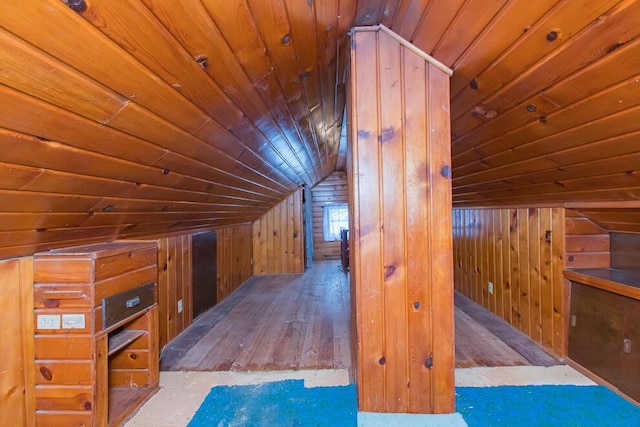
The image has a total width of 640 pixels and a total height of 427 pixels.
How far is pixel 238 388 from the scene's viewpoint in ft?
5.92

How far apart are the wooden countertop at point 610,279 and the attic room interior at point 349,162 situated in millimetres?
21

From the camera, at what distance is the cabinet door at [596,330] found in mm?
1758

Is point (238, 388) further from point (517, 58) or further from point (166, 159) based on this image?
point (517, 58)

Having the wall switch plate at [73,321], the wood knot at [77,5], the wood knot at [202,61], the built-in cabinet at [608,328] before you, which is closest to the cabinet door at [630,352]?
the built-in cabinet at [608,328]

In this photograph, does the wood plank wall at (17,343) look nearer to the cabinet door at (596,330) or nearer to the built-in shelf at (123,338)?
the built-in shelf at (123,338)

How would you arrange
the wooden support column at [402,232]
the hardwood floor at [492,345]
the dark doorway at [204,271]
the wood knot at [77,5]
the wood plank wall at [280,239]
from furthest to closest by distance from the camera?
1. the wood plank wall at [280,239]
2. the dark doorway at [204,271]
3. the hardwood floor at [492,345]
4. the wooden support column at [402,232]
5. the wood knot at [77,5]

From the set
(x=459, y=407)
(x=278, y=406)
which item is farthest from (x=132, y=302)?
(x=459, y=407)

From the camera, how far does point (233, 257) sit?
4203 millimetres

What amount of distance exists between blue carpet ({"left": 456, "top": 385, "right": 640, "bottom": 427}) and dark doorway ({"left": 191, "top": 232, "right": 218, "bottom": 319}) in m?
2.43

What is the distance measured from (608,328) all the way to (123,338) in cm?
284

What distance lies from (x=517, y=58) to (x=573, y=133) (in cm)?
46

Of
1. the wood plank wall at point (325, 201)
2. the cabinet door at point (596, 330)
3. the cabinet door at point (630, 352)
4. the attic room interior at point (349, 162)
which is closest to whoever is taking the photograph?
the attic room interior at point (349, 162)

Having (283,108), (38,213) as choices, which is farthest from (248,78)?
(38,213)

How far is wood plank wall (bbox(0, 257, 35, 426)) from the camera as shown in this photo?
4.16 feet
